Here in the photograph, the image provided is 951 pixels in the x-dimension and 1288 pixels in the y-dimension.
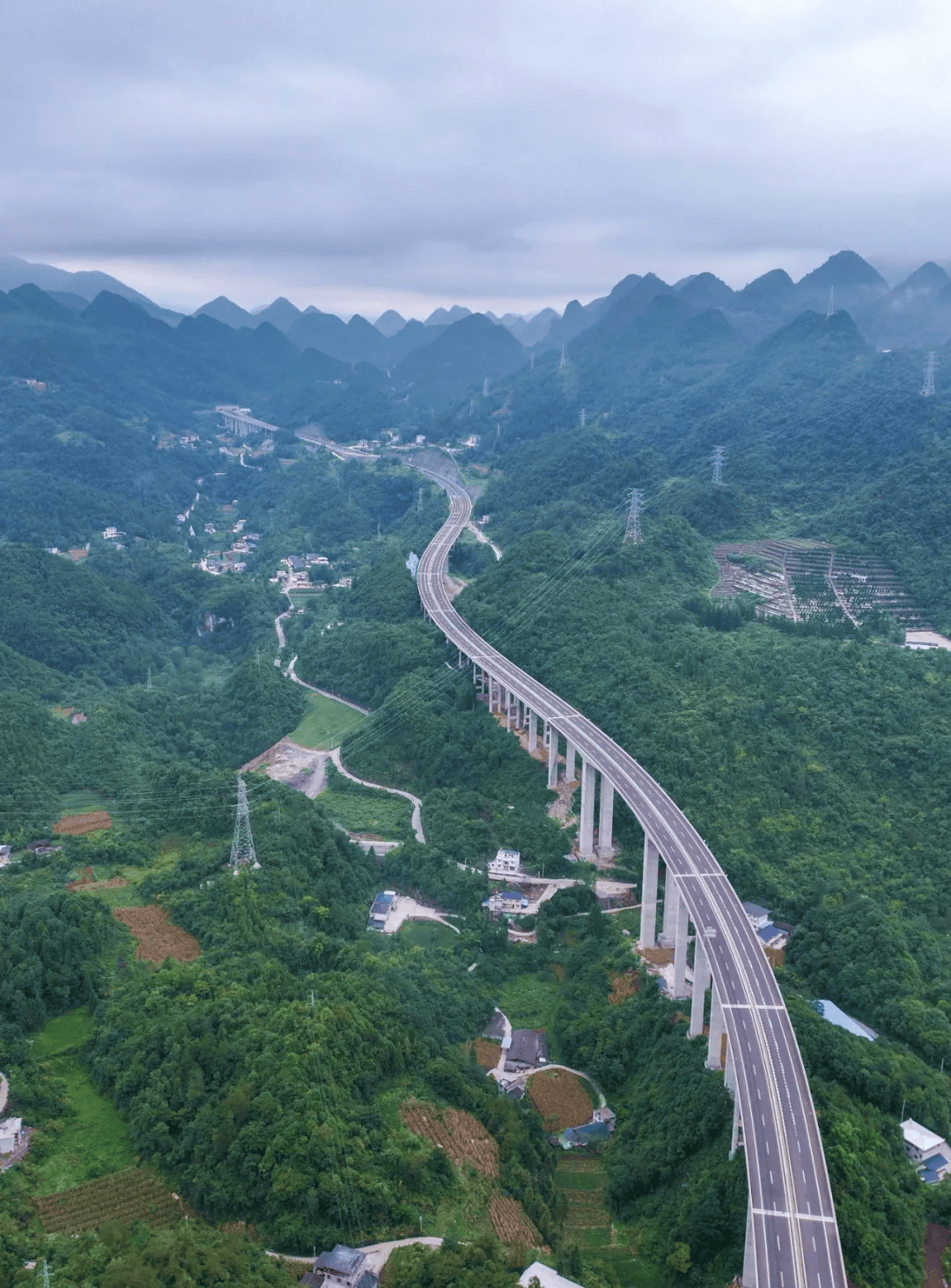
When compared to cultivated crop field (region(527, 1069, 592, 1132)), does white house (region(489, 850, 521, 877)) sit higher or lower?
higher

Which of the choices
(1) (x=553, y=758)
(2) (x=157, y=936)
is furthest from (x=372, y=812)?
(2) (x=157, y=936)

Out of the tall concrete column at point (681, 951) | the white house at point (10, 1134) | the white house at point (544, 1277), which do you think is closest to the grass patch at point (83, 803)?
the white house at point (10, 1134)

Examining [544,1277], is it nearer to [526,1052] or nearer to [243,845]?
[526,1052]

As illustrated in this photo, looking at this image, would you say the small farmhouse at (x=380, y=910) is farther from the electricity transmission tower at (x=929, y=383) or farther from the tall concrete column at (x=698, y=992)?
the electricity transmission tower at (x=929, y=383)

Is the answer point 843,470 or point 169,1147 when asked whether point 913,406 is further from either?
point 169,1147

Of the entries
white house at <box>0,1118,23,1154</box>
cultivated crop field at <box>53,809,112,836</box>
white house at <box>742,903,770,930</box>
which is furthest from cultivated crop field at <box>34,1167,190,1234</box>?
white house at <box>742,903,770,930</box>

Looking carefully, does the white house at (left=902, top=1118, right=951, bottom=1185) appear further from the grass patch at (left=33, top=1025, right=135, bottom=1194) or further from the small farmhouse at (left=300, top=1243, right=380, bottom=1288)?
the grass patch at (left=33, top=1025, right=135, bottom=1194)

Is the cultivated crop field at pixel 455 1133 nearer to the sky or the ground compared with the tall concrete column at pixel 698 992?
nearer to the ground
